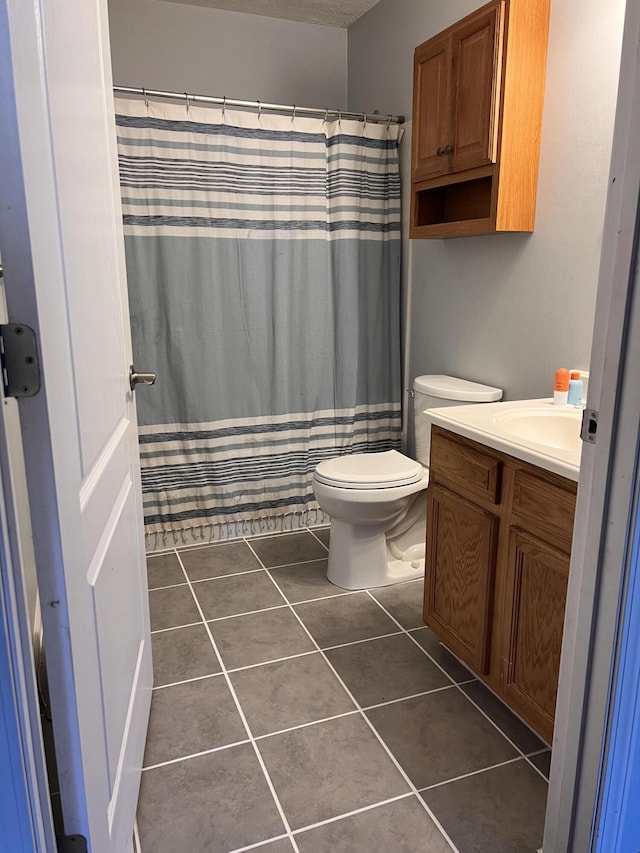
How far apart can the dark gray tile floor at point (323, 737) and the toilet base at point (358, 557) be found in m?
0.06

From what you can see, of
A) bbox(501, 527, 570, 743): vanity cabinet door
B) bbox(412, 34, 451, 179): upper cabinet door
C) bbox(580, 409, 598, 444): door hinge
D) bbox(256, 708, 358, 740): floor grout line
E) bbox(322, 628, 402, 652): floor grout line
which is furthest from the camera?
bbox(412, 34, 451, 179): upper cabinet door

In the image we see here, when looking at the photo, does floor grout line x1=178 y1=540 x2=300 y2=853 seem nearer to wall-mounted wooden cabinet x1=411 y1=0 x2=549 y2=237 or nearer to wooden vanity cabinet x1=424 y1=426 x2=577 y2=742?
wooden vanity cabinet x1=424 y1=426 x2=577 y2=742

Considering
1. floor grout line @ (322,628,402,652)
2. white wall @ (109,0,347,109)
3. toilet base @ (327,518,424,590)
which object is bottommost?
floor grout line @ (322,628,402,652)

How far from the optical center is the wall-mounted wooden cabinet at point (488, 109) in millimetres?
2057

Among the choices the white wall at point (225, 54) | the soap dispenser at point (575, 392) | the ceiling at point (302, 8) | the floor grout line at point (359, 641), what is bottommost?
the floor grout line at point (359, 641)

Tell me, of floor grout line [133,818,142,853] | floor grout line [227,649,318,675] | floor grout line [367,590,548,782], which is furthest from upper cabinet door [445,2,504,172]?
floor grout line [133,818,142,853]

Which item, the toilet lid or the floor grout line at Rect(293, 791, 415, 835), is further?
the toilet lid

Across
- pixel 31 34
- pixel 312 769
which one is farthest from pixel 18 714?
pixel 312 769

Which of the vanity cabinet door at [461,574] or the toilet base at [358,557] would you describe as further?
the toilet base at [358,557]

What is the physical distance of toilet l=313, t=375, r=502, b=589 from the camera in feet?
7.94

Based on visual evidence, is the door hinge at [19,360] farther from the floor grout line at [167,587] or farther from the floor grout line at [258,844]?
the floor grout line at [167,587]

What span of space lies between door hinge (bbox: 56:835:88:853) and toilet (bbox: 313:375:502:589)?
1539 mm

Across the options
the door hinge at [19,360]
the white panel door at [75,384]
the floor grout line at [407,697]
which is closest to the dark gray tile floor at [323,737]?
the floor grout line at [407,697]

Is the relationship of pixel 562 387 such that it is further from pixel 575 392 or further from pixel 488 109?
pixel 488 109
